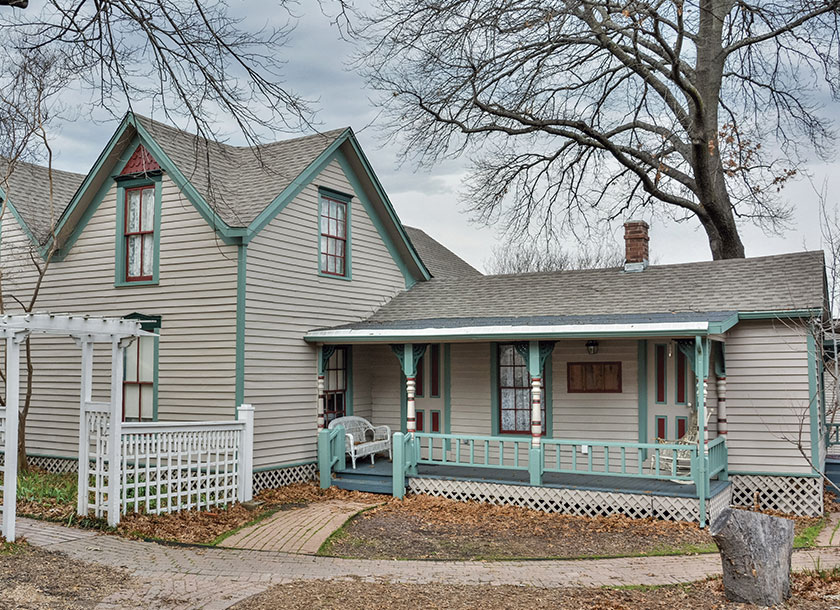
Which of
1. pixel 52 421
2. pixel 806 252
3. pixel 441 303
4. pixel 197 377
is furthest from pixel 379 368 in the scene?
pixel 806 252

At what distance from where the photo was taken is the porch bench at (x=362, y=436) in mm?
14172

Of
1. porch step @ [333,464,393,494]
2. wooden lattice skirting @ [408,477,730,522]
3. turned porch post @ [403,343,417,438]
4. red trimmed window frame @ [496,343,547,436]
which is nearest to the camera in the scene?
wooden lattice skirting @ [408,477,730,522]

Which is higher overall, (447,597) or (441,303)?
(441,303)

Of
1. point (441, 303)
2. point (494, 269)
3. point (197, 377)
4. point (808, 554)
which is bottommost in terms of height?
point (808, 554)

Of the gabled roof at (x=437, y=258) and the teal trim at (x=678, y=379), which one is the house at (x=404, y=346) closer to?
the teal trim at (x=678, y=379)

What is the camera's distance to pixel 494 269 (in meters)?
48.3

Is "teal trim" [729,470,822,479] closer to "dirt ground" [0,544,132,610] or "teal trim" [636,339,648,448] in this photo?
"teal trim" [636,339,648,448]

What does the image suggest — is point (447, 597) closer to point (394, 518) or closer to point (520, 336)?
point (394, 518)

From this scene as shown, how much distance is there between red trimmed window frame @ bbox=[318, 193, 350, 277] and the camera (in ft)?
49.2

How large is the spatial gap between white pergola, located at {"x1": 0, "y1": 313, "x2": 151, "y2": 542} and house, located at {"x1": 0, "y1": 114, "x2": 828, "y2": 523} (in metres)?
2.60

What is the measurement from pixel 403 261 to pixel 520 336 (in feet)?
18.9

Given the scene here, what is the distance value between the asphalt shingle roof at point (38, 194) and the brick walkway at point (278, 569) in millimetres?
7924

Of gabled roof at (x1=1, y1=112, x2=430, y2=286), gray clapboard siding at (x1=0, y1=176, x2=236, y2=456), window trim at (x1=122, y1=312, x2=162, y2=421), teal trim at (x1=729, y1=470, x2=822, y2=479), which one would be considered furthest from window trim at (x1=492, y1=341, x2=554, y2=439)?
window trim at (x1=122, y1=312, x2=162, y2=421)

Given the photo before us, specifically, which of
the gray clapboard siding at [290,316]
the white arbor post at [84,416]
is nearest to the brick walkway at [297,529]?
the gray clapboard siding at [290,316]
